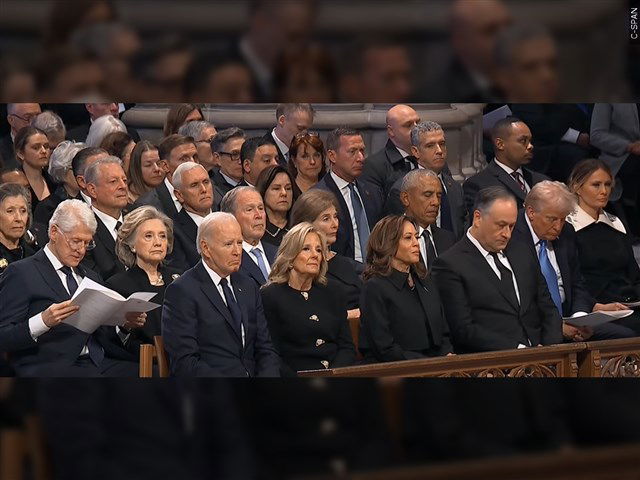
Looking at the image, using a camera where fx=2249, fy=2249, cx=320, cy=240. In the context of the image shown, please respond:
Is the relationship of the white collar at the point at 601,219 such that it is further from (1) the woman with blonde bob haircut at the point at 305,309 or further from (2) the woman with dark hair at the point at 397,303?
(1) the woman with blonde bob haircut at the point at 305,309

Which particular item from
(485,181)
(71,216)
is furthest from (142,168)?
(485,181)

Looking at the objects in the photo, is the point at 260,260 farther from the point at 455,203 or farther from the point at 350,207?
the point at 455,203

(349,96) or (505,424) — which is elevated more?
(349,96)

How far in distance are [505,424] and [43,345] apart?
7.26 feet

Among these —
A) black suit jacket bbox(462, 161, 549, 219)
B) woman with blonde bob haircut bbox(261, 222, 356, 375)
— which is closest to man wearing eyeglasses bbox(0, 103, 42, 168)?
woman with blonde bob haircut bbox(261, 222, 356, 375)

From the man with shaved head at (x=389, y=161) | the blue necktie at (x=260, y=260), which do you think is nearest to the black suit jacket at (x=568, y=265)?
the man with shaved head at (x=389, y=161)

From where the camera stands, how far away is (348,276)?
10633mm

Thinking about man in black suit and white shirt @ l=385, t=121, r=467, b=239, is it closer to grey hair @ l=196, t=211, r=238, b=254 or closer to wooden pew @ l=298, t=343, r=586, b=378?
wooden pew @ l=298, t=343, r=586, b=378

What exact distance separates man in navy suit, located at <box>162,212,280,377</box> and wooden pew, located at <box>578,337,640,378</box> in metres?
1.47

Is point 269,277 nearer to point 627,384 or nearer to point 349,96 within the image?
point 349,96

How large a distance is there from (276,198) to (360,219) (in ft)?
1.36

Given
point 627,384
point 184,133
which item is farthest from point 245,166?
point 627,384

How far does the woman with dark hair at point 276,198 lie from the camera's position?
34.9 feet

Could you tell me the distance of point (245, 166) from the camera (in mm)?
10648
